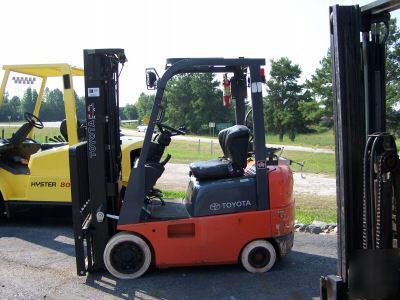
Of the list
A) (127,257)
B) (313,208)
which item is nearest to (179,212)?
(127,257)

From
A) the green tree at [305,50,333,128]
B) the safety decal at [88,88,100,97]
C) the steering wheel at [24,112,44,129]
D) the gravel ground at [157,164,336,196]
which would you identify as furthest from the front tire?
the green tree at [305,50,333,128]

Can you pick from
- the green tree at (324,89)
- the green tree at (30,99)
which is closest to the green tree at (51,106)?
the green tree at (30,99)

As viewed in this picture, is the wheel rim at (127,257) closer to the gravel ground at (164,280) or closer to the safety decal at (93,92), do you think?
the gravel ground at (164,280)

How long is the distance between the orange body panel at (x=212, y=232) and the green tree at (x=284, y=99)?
56.3 meters

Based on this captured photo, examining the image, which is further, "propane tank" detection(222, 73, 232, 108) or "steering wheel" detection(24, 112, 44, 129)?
"steering wheel" detection(24, 112, 44, 129)

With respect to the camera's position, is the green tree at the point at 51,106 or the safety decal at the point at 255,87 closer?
the safety decal at the point at 255,87

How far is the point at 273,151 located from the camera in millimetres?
5652

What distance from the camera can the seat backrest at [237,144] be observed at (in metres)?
5.17

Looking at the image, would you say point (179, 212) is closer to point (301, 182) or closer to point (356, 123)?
point (356, 123)

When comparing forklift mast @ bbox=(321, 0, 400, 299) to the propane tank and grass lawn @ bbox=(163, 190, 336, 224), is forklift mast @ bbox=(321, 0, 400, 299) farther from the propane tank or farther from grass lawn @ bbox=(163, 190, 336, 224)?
grass lawn @ bbox=(163, 190, 336, 224)

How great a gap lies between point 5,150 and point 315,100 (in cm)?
5297

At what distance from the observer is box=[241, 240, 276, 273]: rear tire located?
17.5 ft

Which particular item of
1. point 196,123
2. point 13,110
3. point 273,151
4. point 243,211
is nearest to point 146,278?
point 243,211

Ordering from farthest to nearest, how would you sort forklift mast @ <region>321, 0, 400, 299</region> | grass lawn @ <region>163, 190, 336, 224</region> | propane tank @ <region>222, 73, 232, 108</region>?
1. grass lawn @ <region>163, 190, 336, 224</region>
2. propane tank @ <region>222, 73, 232, 108</region>
3. forklift mast @ <region>321, 0, 400, 299</region>
